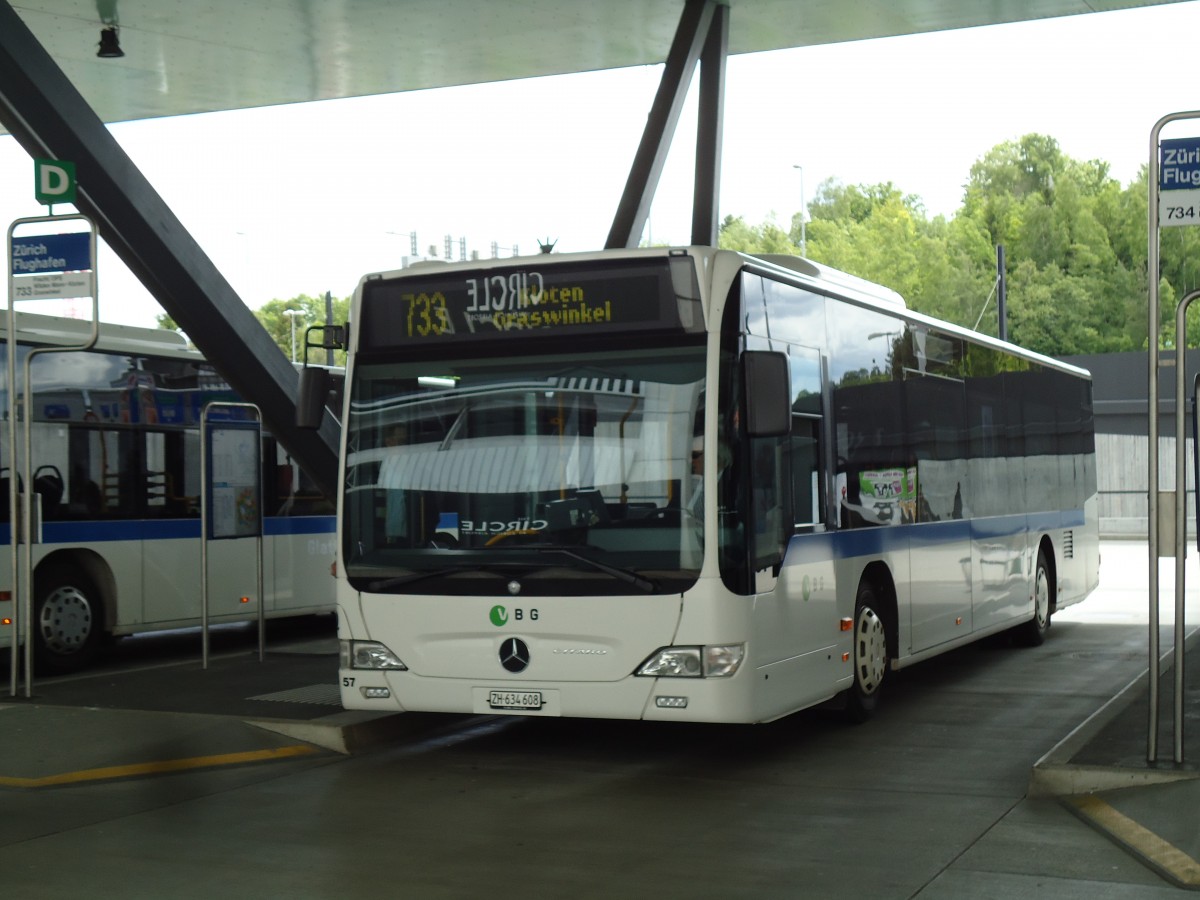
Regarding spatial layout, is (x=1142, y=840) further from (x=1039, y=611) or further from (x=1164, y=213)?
(x=1039, y=611)

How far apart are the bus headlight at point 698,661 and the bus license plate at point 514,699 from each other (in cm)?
72

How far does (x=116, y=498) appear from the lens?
15.8m

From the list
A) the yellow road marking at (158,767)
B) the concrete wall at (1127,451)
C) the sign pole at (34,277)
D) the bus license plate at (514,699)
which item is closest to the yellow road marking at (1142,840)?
the bus license plate at (514,699)

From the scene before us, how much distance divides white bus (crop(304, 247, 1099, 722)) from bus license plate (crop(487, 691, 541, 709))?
1.2 inches

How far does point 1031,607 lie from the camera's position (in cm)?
1614

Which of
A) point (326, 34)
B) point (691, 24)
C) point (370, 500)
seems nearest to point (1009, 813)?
point (370, 500)

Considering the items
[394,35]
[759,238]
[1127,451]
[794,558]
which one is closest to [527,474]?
[794,558]

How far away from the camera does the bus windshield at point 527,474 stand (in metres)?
9.02

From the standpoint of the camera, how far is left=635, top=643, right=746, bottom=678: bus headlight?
8891 millimetres

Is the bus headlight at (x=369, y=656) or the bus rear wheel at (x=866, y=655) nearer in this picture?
the bus headlight at (x=369, y=656)

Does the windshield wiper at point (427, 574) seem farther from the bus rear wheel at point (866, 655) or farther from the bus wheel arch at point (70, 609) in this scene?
the bus wheel arch at point (70, 609)

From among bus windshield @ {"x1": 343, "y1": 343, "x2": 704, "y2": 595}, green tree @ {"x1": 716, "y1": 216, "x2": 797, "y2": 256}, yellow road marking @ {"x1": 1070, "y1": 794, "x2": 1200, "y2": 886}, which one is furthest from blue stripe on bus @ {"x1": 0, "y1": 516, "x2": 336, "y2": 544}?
green tree @ {"x1": 716, "y1": 216, "x2": 797, "y2": 256}

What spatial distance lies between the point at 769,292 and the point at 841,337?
1462mm

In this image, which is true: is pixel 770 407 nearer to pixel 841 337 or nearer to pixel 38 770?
pixel 841 337
